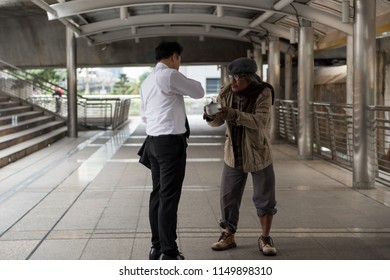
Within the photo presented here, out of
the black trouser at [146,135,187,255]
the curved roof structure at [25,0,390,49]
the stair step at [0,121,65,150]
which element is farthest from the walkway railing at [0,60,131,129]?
the black trouser at [146,135,187,255]

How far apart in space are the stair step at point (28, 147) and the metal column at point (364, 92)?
5.34 meters

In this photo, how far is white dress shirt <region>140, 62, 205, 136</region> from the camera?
12.0 feet

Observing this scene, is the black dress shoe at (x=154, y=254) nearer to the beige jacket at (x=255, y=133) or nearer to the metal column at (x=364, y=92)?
the beige jacket at (x=255, y=133)

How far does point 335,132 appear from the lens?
11055mm

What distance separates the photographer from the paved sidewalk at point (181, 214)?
4.25m

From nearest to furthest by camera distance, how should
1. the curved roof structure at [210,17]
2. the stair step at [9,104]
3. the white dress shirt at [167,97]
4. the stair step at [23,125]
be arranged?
A: 1. the white dress shirt at [167,97]
2. the curved roof structure at [210,17]
3. the stair step at [23,125]
4. the stair step at [9,104]

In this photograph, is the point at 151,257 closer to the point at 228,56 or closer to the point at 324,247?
the point at 324,247

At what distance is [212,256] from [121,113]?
1666 centimetres

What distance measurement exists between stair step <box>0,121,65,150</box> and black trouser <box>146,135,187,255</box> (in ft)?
23.6

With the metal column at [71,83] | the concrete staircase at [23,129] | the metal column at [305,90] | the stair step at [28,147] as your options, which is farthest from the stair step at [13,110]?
the metal column at [305,90]

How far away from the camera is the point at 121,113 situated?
2041 cm

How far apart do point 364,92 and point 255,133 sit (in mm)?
3266

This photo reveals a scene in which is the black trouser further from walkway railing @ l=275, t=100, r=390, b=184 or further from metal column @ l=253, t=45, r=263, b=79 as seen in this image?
metal column @ l=253, t=45, r=263, b=79
